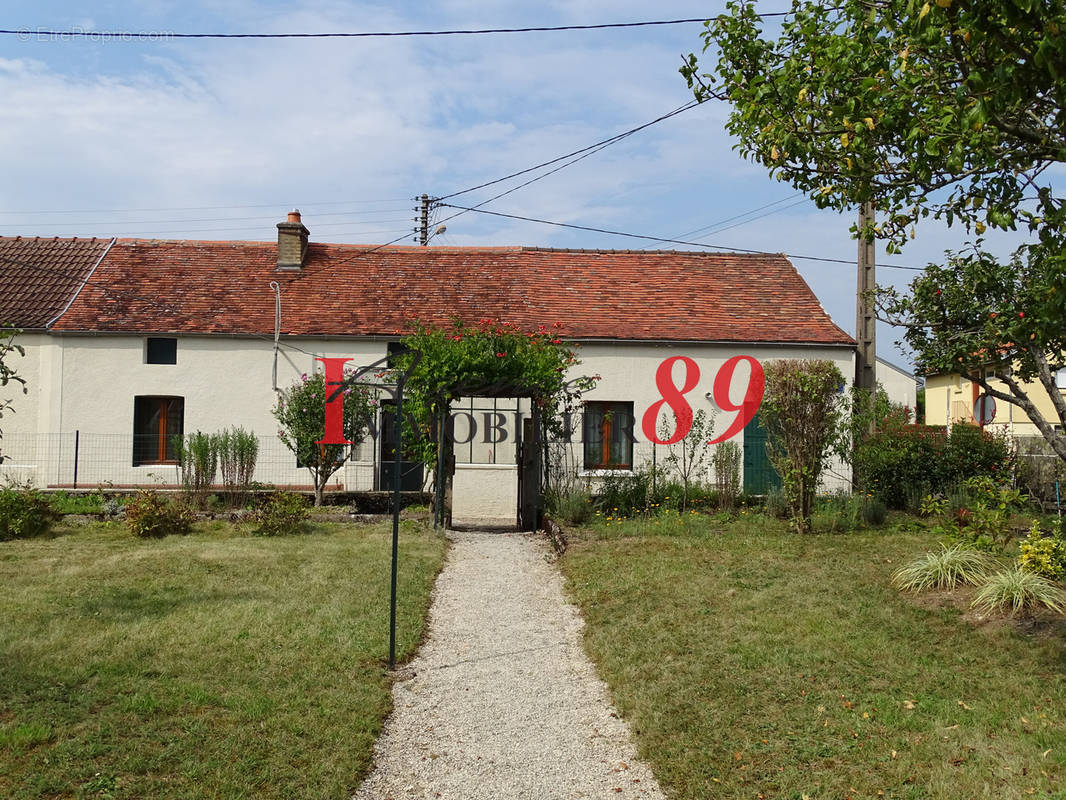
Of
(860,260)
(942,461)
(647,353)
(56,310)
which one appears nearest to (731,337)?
(647,353)

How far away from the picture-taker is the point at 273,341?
18656 mm

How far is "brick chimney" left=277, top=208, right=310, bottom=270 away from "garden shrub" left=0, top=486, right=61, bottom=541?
899 cm

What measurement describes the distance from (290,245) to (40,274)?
5.59 metres

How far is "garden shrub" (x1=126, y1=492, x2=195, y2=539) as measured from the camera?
13.1 metres

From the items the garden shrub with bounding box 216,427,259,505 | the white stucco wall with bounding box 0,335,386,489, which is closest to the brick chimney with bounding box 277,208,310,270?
the white stucco wall with bounding box 0,335,386,489

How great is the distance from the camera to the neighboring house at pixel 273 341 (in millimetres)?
18281

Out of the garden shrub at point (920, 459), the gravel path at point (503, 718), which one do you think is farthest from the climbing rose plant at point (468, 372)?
the garden shrub at point (920, 459)

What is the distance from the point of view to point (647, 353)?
18.9 metres

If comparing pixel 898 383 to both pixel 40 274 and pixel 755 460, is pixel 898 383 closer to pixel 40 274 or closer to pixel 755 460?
pixel 755 460

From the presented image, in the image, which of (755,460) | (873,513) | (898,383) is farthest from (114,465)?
(898,383)

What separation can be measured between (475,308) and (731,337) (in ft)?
18.9

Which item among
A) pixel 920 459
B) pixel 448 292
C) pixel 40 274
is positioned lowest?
pixel 920 459

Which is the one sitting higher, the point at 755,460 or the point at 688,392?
the point at 688,392

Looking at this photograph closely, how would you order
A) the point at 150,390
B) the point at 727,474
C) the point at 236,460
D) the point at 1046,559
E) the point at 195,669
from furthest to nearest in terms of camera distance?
the point at 150,390 < the point at 236,460 < the point at 727,474 < the point at 1046,559 < the point at 195,669
